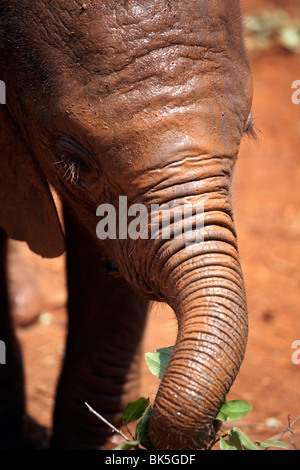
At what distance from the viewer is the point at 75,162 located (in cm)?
232

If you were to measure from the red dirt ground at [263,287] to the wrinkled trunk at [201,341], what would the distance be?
49cm

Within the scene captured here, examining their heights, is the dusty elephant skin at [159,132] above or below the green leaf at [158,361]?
above

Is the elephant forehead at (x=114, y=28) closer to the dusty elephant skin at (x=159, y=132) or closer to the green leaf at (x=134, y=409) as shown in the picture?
the dusty elephant skin at (x=159, y=132)

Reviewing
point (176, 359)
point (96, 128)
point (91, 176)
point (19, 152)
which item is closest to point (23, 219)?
point (19, 152)

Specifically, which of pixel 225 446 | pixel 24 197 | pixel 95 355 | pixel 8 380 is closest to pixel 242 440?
pixel 225 446

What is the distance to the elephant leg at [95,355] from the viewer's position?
10.9 ft

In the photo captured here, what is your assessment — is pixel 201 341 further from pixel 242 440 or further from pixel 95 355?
pixel 95 355

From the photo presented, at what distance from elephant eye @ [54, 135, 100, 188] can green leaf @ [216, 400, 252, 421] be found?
816 millimetres

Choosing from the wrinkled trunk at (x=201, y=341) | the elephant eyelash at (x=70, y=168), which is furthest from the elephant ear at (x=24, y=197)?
the wrinkled trunk at (x=201, y=341)

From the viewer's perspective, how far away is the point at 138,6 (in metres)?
2.11

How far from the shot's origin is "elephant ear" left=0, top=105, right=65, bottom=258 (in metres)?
2.54
